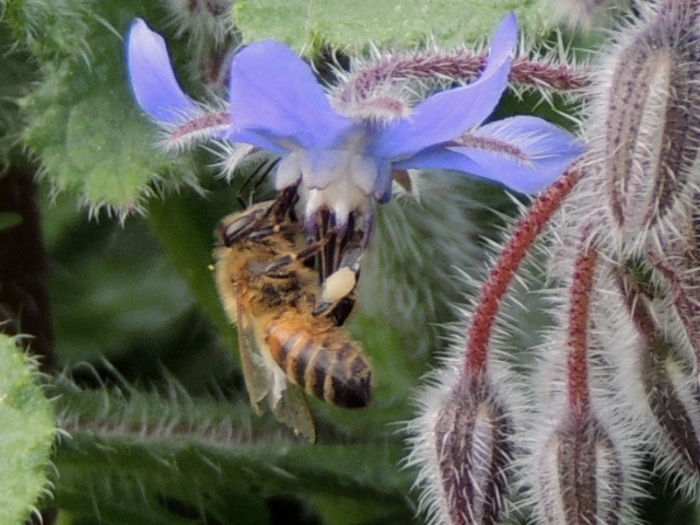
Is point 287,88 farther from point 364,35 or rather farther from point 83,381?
point 83,381

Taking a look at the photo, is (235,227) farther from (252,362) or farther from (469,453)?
(469,453)

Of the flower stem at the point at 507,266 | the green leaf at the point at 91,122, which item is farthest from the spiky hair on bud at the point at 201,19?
the flower stem at the point at 507,266

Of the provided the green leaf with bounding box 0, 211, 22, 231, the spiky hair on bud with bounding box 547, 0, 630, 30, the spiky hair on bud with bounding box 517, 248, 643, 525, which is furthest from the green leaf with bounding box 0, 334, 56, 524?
the spiky hair on bud with bounding box 547, 0, 630, 30

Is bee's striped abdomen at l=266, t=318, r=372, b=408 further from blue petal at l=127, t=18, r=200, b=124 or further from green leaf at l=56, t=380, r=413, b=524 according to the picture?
green leaf at l=56, t=380, r=413, b=524

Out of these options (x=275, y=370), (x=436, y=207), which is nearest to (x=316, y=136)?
(x=275, y=370)

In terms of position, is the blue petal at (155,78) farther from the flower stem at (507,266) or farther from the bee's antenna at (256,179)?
the flower stem at (507,266)

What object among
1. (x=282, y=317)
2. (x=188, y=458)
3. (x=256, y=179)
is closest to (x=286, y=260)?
(x=282, y=317)
